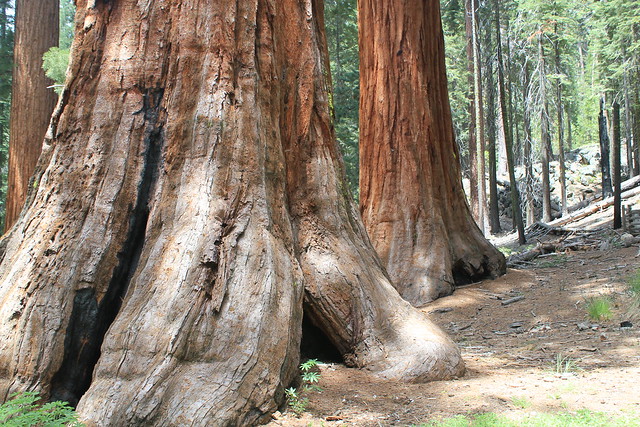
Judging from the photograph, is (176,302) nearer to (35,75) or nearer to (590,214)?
(35,75)

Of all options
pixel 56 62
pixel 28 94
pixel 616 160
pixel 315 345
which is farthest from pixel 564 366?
pixel 28 94

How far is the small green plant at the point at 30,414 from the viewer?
243 centimetres

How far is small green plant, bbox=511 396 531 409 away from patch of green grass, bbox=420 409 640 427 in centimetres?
17

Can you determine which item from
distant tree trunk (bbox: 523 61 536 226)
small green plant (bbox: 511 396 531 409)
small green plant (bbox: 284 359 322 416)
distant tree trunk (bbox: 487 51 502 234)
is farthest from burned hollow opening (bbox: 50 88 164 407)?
distant tree trunk (bbox: 523 61 536 226)

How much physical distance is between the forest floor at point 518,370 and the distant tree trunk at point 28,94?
270 inches

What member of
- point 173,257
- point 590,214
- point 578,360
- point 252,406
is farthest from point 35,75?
point 590,214

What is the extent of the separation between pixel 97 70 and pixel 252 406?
97.3 inches

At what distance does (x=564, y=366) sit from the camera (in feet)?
13.4

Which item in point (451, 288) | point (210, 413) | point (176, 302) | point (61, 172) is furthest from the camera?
point (451, 288)

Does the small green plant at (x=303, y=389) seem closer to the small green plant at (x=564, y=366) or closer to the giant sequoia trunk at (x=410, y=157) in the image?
the small green plant at (x=564, y=366)

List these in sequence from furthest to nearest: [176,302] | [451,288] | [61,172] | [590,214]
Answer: [590,214]
[451,288]
[61,172]
[176,302]

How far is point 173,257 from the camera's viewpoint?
3.26 m

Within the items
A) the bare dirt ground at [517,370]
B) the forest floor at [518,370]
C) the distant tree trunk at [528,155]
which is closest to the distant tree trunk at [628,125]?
the distant tree trunk at [528,155]

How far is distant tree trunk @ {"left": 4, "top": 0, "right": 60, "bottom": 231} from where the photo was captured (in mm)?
8750
